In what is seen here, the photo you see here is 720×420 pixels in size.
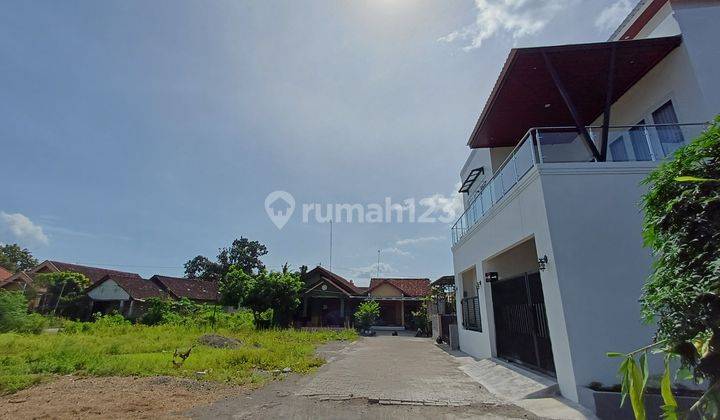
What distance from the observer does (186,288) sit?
35094 millimetres

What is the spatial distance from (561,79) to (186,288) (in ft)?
123

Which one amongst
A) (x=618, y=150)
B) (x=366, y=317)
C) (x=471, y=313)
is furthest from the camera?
(x=366, y=317)

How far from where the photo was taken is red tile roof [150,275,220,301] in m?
32.8

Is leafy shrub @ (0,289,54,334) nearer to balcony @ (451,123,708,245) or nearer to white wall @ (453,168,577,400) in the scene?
white wall @ (453,168,577,400)

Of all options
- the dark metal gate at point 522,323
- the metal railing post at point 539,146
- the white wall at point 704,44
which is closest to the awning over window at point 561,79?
the white wall at point 704,44

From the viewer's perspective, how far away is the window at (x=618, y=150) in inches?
260

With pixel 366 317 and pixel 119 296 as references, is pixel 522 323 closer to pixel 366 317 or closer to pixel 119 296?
pixel 366 317

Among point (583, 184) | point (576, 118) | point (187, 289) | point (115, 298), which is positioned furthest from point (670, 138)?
point (187, 289)

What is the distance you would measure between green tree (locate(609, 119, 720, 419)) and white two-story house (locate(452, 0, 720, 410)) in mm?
1657

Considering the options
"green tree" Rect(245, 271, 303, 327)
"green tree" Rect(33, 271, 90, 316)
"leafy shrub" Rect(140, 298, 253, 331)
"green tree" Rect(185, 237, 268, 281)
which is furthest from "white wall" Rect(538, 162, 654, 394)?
"green tree" Rect(185, 237, 268, 281)

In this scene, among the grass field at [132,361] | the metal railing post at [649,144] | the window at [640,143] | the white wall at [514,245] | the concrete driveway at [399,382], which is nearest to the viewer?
the white wall at [514,245]

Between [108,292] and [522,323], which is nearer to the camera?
[522,323]

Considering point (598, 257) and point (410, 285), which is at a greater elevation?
point (410, 285)

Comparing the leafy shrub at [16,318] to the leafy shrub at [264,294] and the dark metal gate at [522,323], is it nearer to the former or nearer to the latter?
the leafy shrub at [264,294]
